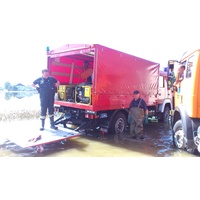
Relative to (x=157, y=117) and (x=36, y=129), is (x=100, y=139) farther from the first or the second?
(x=157, y=117)

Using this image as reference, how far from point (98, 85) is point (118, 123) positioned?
174 centimetres

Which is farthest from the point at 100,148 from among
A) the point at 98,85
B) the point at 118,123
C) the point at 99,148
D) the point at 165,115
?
the point at 165,115

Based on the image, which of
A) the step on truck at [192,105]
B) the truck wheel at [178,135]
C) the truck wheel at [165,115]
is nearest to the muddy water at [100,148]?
the truck wheel at [178,135]

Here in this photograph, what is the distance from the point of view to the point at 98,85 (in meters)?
5.74

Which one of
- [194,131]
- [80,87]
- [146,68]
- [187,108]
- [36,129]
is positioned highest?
[146,68]

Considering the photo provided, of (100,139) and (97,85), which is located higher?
(97,85)

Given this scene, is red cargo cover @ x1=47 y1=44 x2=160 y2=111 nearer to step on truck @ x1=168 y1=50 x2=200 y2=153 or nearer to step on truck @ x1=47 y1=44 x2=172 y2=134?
step on truck @ x1=47 y1=44 x2=172 y2=134

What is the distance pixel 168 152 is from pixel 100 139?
2.11m

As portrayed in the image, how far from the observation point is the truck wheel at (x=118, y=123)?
260 inches

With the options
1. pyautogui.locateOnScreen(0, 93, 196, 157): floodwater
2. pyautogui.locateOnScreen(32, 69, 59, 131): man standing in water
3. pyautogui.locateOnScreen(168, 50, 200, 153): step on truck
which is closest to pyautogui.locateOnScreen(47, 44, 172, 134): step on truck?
pyautogui.locateOnScreen(0, 93, 196, 157): floodwater

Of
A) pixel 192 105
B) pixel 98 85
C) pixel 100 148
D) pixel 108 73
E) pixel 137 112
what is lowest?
pixel 100 148

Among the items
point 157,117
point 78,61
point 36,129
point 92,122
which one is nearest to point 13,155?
point 36,129

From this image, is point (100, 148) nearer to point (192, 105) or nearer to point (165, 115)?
point (192, 105)

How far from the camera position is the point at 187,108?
4.20m
